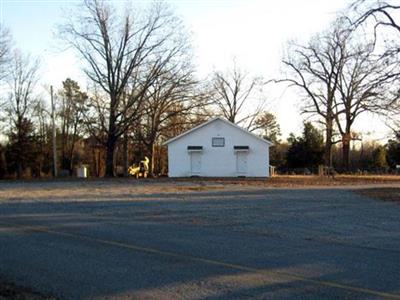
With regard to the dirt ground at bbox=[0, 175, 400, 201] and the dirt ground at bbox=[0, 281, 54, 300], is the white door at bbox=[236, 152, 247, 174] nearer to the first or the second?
the dirt ground at bbox=[0, 175, 400, 201]

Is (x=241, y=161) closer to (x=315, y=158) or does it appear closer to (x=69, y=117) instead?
(x=315, y=158)

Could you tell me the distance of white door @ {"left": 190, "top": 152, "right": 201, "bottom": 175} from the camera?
53969mm

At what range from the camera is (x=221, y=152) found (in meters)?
53.9

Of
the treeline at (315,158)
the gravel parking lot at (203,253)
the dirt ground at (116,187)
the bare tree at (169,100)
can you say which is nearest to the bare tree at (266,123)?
the treeline at (315,158)

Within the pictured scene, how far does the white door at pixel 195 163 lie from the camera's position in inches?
2125

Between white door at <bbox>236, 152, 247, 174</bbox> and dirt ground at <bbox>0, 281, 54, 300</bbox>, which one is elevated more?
white door at <bbox>236, 152, 247, 174</bbox>

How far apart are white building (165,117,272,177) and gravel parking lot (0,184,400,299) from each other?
113 ft

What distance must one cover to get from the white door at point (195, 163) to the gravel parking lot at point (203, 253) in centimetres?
3456

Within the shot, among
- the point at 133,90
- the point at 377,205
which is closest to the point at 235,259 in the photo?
the point at 377,205

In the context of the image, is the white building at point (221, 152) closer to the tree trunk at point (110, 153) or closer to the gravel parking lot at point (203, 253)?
the tree trunk at point (110, 153)

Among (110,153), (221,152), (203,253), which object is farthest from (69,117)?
(203,253)

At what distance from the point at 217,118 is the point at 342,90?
18240mm

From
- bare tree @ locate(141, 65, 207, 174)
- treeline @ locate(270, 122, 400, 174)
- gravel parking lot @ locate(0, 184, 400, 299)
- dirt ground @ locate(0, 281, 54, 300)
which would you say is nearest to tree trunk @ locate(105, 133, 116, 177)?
bare tree @ locate(141, 65, 207, 174)

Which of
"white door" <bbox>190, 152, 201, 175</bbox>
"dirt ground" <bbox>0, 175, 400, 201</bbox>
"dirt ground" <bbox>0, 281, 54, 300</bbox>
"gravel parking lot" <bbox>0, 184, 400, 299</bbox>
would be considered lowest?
"dirt ground" <bbox>0, 281, 54, 300</bbox>
